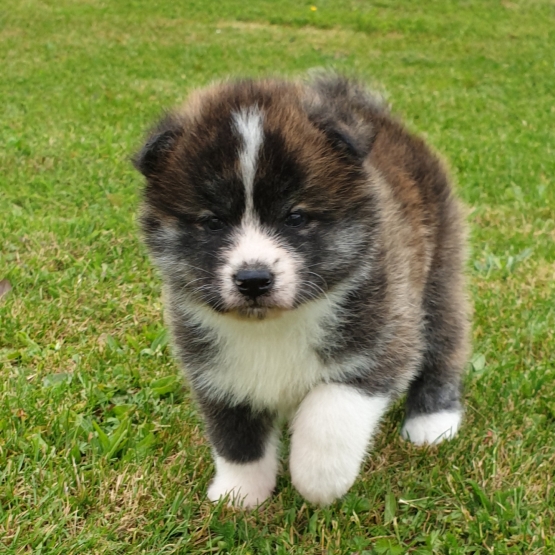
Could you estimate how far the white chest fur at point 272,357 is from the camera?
274cm

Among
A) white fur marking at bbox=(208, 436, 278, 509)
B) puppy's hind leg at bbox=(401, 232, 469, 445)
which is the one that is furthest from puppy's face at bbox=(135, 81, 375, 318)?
puppy's hind leg at bbox=(401, 232, 469, 445)

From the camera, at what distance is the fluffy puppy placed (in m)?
2.49

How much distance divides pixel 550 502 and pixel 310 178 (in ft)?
5.38

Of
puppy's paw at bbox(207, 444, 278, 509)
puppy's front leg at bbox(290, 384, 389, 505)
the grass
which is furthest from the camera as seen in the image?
puppy's paw at bbox(207, 444, 278, 509)

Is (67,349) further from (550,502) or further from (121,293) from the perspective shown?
(550,502)

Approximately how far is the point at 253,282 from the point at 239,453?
93cm

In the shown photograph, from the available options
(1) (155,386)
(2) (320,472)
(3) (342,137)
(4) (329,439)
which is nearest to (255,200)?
(3) (342,137)

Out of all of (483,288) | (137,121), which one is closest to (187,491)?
(483,288)

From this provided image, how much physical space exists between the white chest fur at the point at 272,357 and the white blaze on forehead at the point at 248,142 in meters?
0.48

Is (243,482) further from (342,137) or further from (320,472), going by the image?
(342,137)

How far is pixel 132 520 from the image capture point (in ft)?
9.27

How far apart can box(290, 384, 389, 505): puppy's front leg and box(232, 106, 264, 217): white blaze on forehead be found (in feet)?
2.51

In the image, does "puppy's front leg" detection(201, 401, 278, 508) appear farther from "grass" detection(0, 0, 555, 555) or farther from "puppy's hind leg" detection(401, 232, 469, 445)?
"puppy's hind leg" detection(401, 232, 469, 445)

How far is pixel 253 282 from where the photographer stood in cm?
243
